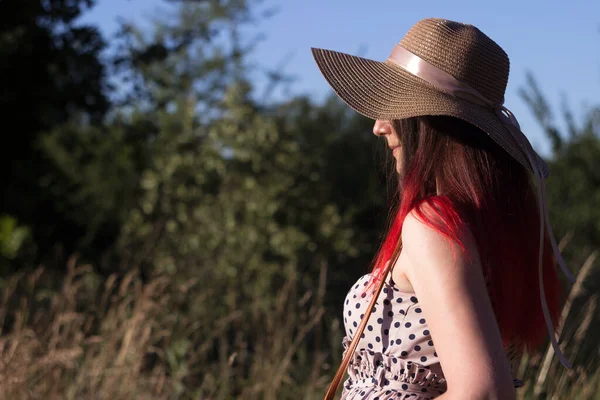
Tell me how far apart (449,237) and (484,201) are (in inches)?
6.4

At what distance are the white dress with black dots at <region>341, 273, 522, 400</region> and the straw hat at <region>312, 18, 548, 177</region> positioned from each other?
334mm

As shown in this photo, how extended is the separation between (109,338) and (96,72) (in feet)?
5.91

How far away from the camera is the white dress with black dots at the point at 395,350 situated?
57.0 inches

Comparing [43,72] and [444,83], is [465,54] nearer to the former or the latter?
[444,83]

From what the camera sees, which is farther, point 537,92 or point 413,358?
point 537,92

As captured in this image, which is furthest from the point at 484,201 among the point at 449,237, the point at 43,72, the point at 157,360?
the point at 43,72

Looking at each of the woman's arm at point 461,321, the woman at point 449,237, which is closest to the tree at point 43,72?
the woman at point 449,237

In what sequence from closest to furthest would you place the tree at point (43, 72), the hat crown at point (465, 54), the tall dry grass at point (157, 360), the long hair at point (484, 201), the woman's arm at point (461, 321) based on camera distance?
the woman's arm at point (461, 321), the long hair at point (484, 201), the hat crown at point (465, 54), the tall dry grass at point (157, 360), the tree at point (43, 72)

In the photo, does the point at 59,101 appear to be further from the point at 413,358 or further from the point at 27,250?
the point at 413,358

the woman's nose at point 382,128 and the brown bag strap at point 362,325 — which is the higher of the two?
the woman's nose at point 382,128

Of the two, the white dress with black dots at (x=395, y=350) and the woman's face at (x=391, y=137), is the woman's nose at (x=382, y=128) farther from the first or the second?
the white dress with black dots at (x=395, y=350)

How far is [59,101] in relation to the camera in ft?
15.6

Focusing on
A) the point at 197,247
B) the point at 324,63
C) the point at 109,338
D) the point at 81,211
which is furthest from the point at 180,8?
the point at 324,63

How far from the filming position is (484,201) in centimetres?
140
